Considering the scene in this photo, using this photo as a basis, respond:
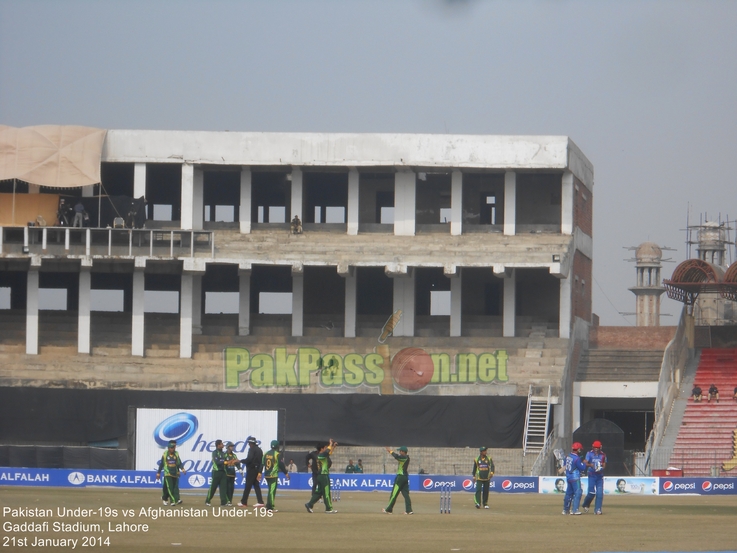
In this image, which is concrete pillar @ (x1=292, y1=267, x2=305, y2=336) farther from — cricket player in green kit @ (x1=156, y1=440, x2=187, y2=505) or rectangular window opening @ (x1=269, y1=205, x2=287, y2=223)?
cricket player in green kit @ (x1=156, y1=440, x2=187, y2=505)

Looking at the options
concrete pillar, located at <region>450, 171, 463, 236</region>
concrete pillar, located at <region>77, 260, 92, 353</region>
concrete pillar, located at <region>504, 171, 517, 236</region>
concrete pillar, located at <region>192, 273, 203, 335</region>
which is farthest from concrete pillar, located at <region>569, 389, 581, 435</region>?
concrete pillar, located at <region>77, 260, 92, 353</region>

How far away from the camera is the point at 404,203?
5675cm

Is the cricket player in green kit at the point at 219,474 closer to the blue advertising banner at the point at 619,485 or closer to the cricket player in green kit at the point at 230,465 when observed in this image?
the cricket player in green kit at the point at 230,465

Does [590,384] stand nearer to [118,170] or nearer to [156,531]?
[118,170]

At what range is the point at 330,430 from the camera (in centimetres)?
5069

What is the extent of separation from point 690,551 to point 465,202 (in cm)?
3764

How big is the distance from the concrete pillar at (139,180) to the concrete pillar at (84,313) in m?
4.14

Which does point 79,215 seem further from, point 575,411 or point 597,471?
point 597,471

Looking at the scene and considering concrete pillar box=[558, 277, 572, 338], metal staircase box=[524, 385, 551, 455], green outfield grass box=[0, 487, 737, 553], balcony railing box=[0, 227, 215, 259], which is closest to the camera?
green outfield grass box=[0, 487, 737, 553]

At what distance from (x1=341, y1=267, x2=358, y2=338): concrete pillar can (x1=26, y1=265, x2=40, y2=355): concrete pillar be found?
14117mm

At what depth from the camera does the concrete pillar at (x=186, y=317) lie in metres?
54.3

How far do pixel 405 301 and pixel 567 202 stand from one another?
9.06 meters

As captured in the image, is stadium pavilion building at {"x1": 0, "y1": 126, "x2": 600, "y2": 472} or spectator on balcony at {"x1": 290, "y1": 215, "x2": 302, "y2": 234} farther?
Answer: spectator on balcony at {"x1": 290, "y1": 215, "x2": 302, "y2": 234}

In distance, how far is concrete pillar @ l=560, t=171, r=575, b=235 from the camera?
5678cm
